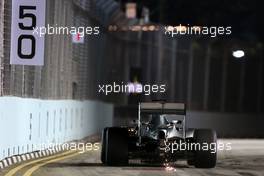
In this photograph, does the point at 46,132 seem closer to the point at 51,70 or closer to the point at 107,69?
the point at 51,70

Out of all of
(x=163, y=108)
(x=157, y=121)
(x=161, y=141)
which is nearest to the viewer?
(x=161, y=141)

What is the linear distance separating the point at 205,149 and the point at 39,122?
242 inches

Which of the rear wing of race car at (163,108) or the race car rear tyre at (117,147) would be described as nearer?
the race car rear tyre at (117,147)

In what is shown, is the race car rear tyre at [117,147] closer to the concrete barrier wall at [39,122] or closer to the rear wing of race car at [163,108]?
the rear wing of race car at [163,108]

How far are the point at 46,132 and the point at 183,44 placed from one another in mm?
25358

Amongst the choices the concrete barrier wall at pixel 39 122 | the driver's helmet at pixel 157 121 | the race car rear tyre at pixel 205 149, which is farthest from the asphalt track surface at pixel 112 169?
the driver's helmet at pixel 157 121

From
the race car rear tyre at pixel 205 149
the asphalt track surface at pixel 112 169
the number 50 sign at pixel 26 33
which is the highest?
the number 50 sign at pixel 26 33

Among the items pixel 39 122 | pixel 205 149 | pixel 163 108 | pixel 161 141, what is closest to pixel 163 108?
pixel 163 108

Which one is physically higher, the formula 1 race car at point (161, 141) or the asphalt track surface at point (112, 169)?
the formula 1 race car at point (161, 141)

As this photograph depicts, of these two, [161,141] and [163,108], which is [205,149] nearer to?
[161,141]

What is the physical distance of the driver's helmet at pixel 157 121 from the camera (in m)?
19.0

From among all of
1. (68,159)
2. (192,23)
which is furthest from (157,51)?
(68,159)

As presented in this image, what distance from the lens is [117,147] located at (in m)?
18.9

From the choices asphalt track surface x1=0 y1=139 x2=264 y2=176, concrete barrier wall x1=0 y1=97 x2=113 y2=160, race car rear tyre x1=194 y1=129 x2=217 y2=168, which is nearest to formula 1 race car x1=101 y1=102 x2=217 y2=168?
race car rear tyre x1=194 y1=129 x2=217 y2=168
